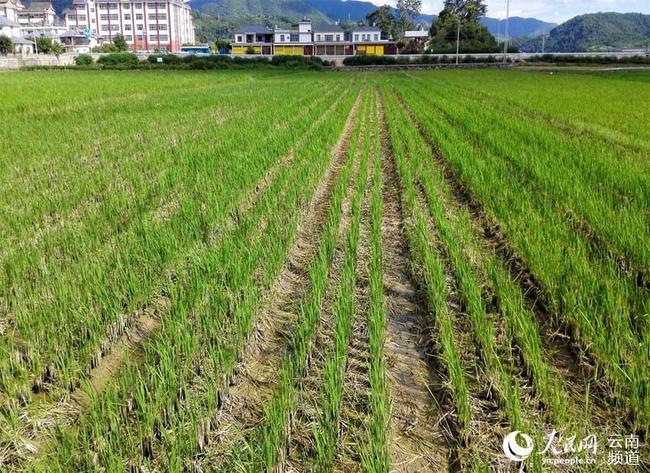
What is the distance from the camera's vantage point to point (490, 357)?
2.59 m

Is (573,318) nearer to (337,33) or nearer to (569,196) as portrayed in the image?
(569,196)

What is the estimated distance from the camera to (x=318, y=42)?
7806 cm

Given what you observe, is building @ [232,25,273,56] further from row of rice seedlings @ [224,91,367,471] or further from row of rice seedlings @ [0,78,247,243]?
row of rice seedlings @ [224,91,367,471]

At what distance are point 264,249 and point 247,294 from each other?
36.3 inches

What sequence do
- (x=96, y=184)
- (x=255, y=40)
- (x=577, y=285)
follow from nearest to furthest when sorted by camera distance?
(x=577, y=285)
(x=96, y=184)
(x=255, y=40)

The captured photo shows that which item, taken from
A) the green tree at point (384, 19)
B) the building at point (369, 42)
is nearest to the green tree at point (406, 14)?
the green tree at point (384, 19)

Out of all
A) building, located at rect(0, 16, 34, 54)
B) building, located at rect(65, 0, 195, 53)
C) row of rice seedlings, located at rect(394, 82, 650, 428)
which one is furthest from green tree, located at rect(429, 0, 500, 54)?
row of rice seedlings, located at rect(394, 82, 650, 428)

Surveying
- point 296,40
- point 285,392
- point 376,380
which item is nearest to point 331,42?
point 296,40

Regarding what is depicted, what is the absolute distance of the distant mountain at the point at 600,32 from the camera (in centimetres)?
15162

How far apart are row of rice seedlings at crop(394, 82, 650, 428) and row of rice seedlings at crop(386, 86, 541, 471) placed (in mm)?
438

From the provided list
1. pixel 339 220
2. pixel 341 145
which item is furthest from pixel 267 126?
pixel 339 220

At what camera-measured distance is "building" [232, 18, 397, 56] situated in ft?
256

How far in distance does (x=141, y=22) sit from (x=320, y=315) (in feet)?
385

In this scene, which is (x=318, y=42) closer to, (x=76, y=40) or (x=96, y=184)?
(x=76, y=40)
